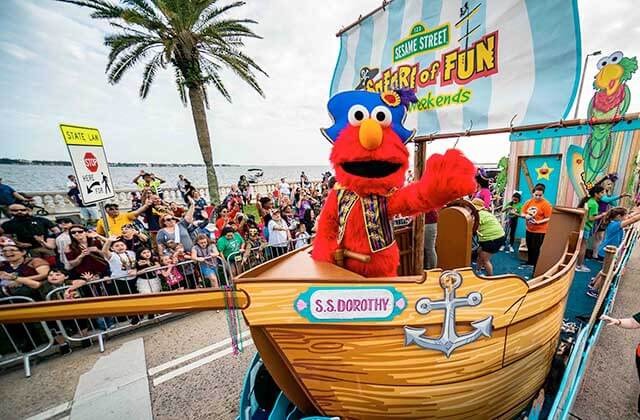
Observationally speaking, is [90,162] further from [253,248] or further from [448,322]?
[448,322]

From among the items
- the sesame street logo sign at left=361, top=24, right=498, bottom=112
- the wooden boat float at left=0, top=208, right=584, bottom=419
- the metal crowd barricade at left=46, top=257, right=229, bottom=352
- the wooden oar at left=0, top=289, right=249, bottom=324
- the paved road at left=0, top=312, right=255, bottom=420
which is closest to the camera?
the wooden oar at left=0, top=289, right=249, bottom=324

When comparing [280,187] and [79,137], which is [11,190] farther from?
[280,187]

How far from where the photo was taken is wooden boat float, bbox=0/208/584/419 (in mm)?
1233

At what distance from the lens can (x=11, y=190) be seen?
4.04 meters

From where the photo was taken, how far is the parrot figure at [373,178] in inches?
55.8

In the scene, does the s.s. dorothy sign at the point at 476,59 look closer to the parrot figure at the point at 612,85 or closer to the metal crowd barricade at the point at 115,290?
the parrot figure at the point at 612,85

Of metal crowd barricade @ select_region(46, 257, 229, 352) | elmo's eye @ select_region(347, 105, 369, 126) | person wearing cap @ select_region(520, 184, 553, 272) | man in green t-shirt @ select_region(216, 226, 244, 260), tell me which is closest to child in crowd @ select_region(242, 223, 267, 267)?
man in green t-shirt @ select_region(216, 226, 244, 260)

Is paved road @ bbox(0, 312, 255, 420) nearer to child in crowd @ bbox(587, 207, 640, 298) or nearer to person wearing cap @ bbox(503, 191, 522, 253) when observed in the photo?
child in crowd @ bbox(587, 207, 640, 298)

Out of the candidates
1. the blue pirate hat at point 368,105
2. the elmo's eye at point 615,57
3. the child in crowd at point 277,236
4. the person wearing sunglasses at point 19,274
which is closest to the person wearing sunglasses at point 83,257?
the person wearing sunglasses at point 19,274

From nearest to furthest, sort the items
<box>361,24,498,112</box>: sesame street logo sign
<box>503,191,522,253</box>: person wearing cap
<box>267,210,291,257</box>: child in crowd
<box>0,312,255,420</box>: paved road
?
1. <box>361,24,498,112</box>: sesame street logo sign
2. <box>0,312,255,420</box>: paved road
3. <box>267,210,291,257</box>: child in crowd
4. <box>503,191,522,253</box>: person wearing cap

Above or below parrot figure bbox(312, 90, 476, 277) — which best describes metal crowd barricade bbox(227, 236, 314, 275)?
below

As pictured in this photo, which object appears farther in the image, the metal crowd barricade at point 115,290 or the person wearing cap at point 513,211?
the person wearing cap at point 513,211

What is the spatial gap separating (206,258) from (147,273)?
2.47ft

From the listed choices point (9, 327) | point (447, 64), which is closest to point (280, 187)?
point (9, 327)
